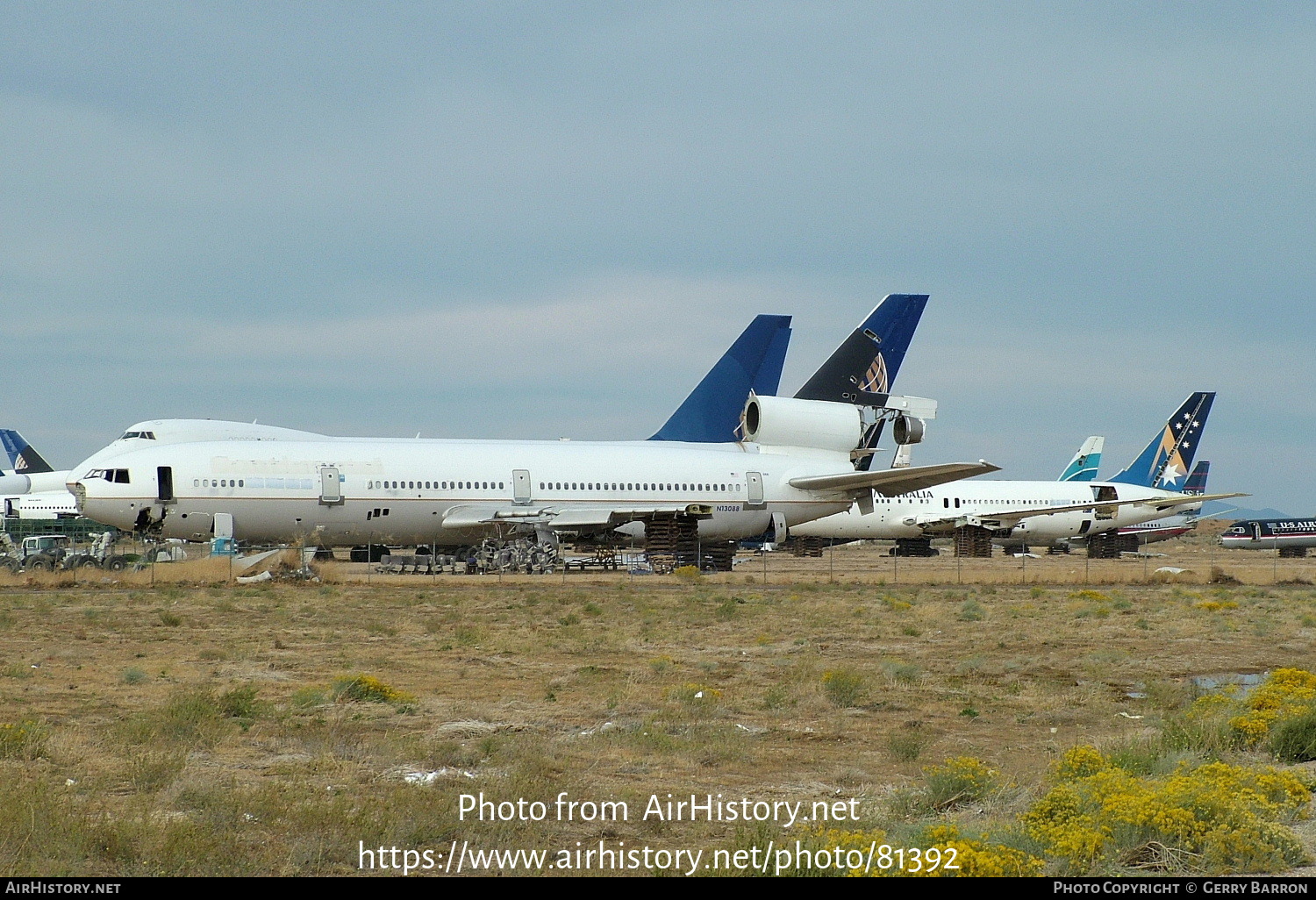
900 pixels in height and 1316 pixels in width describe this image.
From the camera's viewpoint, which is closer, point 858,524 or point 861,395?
point 861,395

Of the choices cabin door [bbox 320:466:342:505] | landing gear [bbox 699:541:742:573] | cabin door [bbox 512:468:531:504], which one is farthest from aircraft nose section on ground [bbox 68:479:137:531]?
landing gear [bbox 699:541:742:573]

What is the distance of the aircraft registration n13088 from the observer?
119 feet

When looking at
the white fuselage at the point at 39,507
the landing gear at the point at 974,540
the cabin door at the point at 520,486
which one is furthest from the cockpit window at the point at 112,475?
the landing gear at the point at 974,540

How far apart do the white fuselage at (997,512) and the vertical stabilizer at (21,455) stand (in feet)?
192

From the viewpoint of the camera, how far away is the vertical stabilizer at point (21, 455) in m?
92.1

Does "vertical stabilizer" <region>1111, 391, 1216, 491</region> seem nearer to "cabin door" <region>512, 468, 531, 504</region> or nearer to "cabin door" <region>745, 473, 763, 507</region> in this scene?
"cabin door" <region>745, 473, 763, 507</region>

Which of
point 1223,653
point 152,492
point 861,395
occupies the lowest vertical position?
point 1223,653

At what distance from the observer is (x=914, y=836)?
7785mm

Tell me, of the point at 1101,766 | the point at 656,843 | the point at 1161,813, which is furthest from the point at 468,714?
the point at 1161,813

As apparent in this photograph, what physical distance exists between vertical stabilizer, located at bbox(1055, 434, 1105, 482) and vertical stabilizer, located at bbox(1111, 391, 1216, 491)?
30.9 feet

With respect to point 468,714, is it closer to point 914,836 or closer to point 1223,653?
point 914,836

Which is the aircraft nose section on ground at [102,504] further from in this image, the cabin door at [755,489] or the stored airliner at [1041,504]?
the stored airliner at [1041,504]
